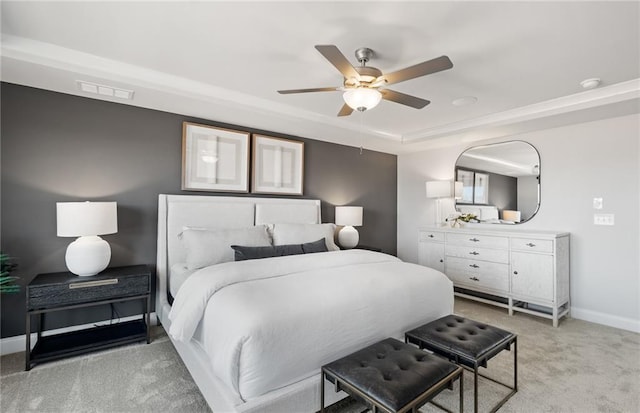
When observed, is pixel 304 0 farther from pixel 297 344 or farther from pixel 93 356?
pixel 93 356

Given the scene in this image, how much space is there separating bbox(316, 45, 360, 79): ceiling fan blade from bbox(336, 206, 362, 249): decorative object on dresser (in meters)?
2.61

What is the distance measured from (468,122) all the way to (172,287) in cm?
402

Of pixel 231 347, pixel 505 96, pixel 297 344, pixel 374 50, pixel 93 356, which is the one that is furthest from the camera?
pixel 505 96

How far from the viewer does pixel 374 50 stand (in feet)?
7.60

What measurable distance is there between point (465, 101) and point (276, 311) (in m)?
3.00

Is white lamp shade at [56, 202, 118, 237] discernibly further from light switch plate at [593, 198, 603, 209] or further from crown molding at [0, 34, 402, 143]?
light switch plate at [593, 198, 603, 209]

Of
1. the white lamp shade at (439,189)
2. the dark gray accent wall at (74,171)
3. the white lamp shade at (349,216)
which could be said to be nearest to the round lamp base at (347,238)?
the white lamp shade at (349,216)

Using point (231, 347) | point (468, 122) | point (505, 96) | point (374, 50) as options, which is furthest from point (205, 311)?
point (468, 122)

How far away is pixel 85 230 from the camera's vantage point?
2.54 m

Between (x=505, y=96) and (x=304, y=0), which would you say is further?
(x=505, y=96)

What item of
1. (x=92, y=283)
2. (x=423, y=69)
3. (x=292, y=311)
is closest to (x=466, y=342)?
(x=292, y=311)

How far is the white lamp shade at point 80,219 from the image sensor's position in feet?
8.23

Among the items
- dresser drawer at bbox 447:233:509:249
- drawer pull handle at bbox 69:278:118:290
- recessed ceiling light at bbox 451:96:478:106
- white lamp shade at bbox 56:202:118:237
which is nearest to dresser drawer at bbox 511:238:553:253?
dresser drawer at bbox 447:233:509:249

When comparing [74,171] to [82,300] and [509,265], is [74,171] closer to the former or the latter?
[82,300]
